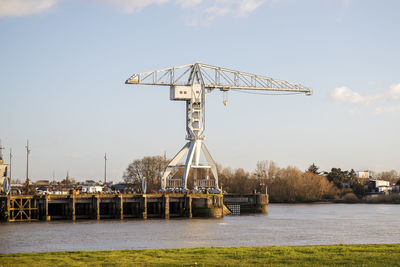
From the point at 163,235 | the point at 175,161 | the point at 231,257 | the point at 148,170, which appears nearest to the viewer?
the point at 231,257

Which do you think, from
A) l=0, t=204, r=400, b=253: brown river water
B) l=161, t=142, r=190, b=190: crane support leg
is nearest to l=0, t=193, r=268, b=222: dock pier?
l=0, t=204, r=400, b=253: brown river water

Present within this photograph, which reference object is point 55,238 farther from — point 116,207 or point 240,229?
point 116,207

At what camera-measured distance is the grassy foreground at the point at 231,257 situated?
2566 cm

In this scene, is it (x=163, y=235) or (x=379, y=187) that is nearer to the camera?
(x=163, y=235)

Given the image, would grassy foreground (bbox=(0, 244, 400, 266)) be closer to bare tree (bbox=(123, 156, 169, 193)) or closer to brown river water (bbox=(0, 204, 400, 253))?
brown river water (bbox=(0, 204, 400, 253))

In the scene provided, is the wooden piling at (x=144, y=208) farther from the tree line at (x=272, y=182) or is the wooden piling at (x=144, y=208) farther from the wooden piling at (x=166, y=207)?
the tree line at (x=272, y=182)

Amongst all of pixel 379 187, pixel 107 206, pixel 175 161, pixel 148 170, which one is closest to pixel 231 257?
pixel 107 206

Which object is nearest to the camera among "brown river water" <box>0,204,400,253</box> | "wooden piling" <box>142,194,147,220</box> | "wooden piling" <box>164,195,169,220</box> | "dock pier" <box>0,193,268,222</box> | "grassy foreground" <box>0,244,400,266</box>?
"grassy foreground" <box>0,244,400,266</box>

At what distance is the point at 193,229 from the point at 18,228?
1550 centimetres

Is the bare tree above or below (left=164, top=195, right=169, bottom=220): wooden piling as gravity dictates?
above

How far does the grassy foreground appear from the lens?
25656mm

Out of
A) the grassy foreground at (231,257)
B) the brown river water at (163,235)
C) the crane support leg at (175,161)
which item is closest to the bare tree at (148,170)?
the crane support leg at (175,161)

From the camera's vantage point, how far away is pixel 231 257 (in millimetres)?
27906

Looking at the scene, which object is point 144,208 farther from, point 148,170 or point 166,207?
point 148,170
